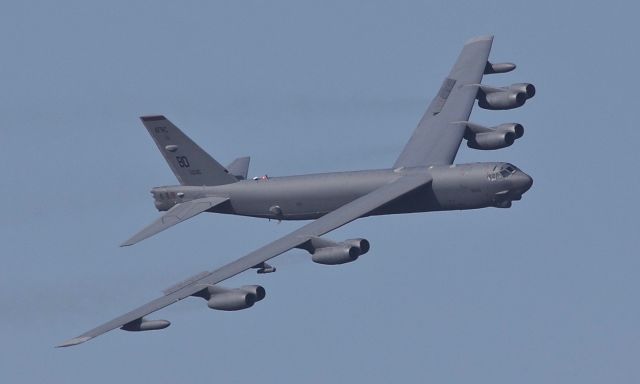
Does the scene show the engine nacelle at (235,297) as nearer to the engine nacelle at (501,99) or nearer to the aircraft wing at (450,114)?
the aircraft wing at (450,114)

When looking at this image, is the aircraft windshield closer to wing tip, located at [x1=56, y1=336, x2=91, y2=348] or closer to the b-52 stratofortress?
the b-52 stratofortress

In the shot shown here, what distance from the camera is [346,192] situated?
12394 centimetres

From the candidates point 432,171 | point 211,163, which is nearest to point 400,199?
point 432,171

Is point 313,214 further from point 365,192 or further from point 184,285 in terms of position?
point 184,285

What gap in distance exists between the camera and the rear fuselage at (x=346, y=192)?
120 meters

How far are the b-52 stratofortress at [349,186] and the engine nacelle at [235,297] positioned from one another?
51 millimetres

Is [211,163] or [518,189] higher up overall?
[211,163]

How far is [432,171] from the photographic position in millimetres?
121875

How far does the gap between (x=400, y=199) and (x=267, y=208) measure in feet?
34.1

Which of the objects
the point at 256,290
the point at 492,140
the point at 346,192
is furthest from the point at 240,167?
the point at 256,290

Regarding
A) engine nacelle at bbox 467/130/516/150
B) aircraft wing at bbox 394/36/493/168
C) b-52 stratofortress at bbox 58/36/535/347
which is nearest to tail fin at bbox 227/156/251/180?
b-52 stratofortress at bbox 58/36/535/347

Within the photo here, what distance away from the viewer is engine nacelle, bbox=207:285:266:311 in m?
110

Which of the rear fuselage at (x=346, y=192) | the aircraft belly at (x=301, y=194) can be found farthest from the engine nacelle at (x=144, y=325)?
the aircraft belly at (x=301, y=194)

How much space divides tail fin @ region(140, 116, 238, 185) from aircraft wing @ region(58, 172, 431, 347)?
10.5m
